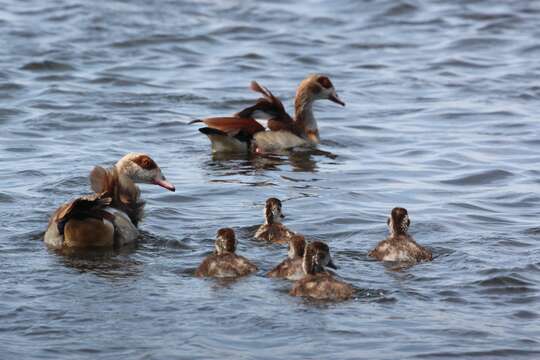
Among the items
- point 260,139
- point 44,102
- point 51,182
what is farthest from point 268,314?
point 44,102

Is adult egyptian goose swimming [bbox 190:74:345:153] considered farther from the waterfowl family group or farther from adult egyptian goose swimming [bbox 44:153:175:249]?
adult egyptian goose swimming [bbox 44:153:175:249]

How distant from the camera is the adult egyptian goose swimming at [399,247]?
10.1 meters

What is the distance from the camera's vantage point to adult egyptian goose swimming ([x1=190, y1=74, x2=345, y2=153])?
A: 15.6 metres

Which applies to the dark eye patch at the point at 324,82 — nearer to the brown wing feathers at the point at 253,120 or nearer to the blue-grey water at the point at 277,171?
the blue-grey water at the point at 277,171

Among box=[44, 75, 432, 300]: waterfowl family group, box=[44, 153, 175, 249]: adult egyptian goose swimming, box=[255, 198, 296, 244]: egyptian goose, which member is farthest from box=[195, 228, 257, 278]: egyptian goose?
box=[44, 153, 175, 249]: adult egyptian goose swimming

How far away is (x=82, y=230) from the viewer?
10523mm

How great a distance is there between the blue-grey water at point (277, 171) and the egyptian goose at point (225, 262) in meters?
0.13

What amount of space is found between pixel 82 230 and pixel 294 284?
212cm

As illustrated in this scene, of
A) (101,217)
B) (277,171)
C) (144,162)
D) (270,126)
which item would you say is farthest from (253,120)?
(101,217)

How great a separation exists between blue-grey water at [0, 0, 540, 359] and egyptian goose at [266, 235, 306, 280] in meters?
0.09

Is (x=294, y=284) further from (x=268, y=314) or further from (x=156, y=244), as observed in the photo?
(x=156, y=244)

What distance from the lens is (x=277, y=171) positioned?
14836mm

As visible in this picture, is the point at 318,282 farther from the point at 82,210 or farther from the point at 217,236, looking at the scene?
the point at 82,210

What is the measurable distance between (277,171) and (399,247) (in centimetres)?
478
